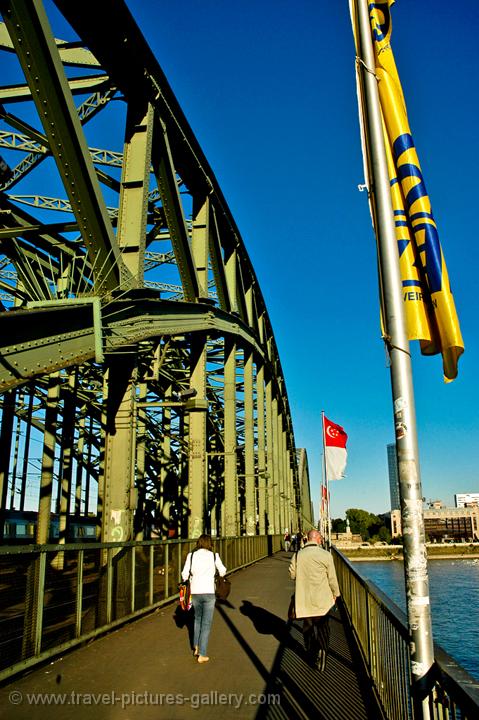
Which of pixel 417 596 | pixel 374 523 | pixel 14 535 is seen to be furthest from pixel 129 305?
pixel 374 523

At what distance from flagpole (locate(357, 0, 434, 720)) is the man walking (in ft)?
12.1

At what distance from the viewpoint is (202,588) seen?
7582 mm

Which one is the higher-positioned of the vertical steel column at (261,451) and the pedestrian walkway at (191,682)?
the vertical steel column at (261,451)

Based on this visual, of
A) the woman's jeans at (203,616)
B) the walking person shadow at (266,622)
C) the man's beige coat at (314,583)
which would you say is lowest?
the walking person shadow at (266,622)

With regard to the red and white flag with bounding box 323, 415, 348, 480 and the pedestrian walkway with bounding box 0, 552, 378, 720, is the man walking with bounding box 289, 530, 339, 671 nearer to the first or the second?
the pedestrian walkway with bounding box 0, 552, 378, 720

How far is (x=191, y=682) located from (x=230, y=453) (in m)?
14.4

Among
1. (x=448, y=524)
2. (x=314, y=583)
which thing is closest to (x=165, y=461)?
(x=314, y=583)

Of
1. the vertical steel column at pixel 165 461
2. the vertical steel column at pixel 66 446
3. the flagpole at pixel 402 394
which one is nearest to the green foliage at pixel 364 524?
the vertical steel column at pixel 165 461

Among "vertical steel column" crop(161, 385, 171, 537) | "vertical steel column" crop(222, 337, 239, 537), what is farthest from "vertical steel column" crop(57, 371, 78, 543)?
"vertical steel column" crop(222, 337, 239, 537)

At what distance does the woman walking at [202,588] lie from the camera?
727cm

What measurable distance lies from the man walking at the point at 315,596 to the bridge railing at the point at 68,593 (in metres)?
2.79

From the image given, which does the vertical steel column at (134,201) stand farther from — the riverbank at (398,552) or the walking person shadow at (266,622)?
the riverbank at (398,552)

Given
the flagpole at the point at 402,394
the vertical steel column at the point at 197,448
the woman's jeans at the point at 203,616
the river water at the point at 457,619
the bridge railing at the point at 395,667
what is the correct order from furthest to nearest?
the river water at the point at 457,619 < the vertical steel column at the point at 197,448 < the woman's jeans at the point at 203,616 < the flagpole at the point at 402,394 < the bridge railing at the point at 395,667

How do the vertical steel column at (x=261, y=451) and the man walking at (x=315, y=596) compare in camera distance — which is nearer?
the man walking at (x=315, y=596)
